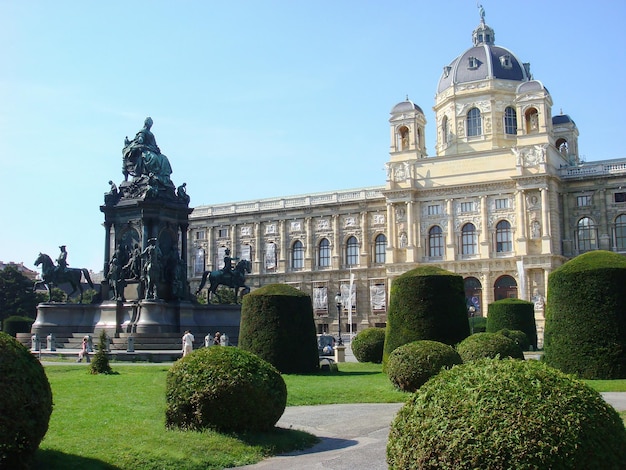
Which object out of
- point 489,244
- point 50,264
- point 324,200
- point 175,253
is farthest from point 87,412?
point 324,200

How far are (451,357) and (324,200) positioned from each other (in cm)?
5983

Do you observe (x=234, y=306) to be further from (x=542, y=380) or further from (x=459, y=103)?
(x=459, y=103)

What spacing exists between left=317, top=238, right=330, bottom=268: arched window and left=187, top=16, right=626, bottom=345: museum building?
0.12 metres

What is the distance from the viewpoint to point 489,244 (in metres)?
65.6

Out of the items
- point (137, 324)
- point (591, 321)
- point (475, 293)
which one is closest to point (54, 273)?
point (137, 324)

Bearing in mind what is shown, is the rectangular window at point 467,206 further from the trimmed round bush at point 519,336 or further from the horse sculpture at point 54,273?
the horse sculpture at point 54,273

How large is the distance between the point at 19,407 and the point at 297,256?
231 ft

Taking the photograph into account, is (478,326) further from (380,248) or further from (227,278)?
(380,248)

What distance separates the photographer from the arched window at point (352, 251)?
243 ft

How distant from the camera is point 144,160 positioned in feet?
100

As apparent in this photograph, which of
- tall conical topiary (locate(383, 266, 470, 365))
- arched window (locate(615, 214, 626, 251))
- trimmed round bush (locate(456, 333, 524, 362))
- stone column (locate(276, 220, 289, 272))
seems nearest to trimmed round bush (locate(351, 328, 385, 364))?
tall conical topiary (locate(383, 266, 470, 365))

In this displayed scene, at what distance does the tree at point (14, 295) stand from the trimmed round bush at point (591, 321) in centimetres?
4660

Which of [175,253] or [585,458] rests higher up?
[175,253]

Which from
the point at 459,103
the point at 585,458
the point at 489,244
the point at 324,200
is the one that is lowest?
the point at 585,458
